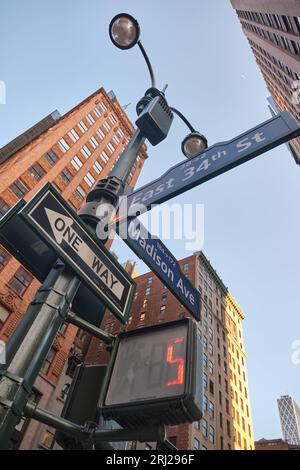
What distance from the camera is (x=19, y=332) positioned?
7.82 ft

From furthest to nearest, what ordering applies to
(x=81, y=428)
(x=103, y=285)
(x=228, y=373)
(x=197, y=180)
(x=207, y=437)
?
(x=228, y=373) < (x=207, y=437) < (x=197, y=180) < (x=103, y=285) < (x=81, y=428)

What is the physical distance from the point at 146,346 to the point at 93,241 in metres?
1.08

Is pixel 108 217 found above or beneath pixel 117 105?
beneath

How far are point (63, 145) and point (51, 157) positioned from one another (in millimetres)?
3572

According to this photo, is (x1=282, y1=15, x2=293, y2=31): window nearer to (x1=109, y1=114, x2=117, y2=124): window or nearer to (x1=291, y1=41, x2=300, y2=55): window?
(x1=291, y1=41, x2=300, y2=55): window

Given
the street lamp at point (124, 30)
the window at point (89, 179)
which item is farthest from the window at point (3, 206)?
the street lamp at point (124, 30)

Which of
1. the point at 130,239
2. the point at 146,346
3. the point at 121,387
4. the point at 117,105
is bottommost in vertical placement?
the point at 121,387

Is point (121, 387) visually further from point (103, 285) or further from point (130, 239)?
point (130, 239)

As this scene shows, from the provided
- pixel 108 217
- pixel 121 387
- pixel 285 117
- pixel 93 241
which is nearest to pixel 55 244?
pixel 93 241

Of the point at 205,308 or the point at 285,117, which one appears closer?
the point at 285,117

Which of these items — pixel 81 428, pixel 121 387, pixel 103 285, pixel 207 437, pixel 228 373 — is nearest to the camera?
pixel 81 428

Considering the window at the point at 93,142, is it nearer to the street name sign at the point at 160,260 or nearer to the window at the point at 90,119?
the window at the point at 90,119

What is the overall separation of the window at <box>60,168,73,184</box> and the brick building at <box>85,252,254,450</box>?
19.8 meters

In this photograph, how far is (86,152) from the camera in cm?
4200
